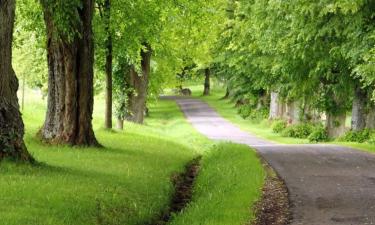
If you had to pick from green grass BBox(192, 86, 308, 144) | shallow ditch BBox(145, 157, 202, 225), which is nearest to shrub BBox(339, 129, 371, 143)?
green grass BBox(192, 86, 308, 144)

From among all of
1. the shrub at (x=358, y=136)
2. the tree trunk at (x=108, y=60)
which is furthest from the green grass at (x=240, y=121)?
the tree trunk at (x=108, y=60)

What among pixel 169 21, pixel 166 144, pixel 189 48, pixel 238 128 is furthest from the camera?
pixel 238 128

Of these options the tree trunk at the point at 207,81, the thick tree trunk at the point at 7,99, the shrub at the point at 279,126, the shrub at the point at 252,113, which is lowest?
the shrub at the point at 279,126

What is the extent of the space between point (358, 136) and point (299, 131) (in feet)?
28.9

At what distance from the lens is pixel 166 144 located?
25.0 metres

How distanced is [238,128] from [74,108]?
28.9m

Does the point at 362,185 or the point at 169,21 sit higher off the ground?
the point at 169,21

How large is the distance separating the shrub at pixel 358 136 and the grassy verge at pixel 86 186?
1332 cm

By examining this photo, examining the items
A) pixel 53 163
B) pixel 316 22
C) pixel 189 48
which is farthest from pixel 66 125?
pixel 189 48

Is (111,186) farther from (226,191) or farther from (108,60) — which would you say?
(108,60)

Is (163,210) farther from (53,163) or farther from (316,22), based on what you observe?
(316,22)

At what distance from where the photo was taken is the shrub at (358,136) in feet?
100

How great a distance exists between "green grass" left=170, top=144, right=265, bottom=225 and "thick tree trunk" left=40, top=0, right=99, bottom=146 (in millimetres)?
4103

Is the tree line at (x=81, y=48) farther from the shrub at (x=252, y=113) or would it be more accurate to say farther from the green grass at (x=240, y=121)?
the shrub at (x=252, y=113)
